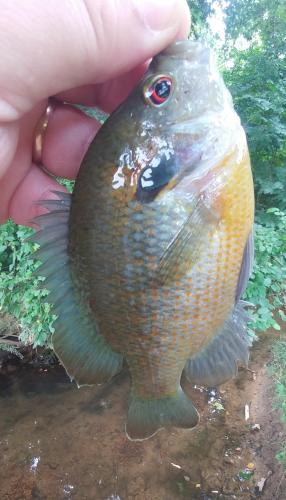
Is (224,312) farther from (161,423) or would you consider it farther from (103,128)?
(103,128)

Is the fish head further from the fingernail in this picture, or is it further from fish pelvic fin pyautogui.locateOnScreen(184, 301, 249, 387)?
fish pelvic fin pyautogui.locateOnScreen(184, 301, 249, 387)

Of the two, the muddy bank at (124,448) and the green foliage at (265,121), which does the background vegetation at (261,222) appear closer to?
the green foliage at (265,121)

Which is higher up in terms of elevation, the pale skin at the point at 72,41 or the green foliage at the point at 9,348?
the pale skin at the point at 72,41

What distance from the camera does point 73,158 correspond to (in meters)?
2.06

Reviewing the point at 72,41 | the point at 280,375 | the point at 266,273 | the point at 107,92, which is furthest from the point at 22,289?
the point at 72,41

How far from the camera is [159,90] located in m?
1.33

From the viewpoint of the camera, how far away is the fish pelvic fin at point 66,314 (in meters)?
1.45

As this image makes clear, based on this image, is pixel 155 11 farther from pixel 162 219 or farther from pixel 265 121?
pixel 265 121

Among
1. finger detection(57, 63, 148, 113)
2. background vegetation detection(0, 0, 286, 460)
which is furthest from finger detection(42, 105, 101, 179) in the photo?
background vegetation detection(0, 0, 286, 460)

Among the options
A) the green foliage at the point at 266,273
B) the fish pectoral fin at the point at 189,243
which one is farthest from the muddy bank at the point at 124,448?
the fish pectoral fin at the point at 189,243

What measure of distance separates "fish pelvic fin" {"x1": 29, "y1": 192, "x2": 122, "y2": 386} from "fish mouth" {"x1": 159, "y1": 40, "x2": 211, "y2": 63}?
0.58m

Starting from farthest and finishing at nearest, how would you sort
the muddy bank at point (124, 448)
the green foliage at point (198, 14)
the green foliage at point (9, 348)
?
the green foliage at point (198, 14), the green foliage at point (9, 348), the muddy bank at point (124, 448)

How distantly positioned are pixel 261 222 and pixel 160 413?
3897 millimetres

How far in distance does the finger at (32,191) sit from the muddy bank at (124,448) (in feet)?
10.6
